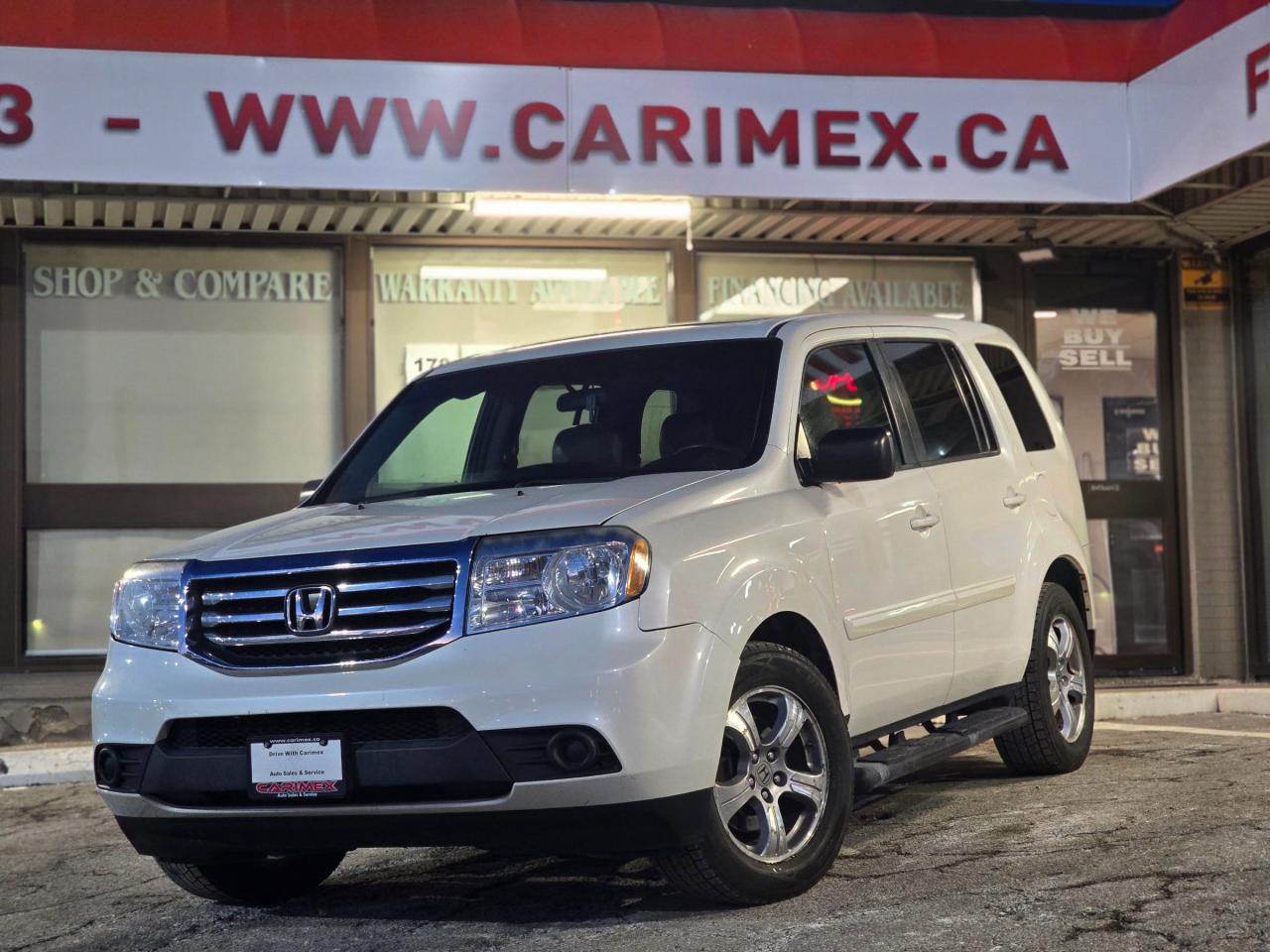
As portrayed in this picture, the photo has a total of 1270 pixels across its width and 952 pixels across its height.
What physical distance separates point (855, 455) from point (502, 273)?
6.59 meters

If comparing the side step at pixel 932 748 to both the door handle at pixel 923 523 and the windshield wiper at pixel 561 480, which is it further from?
the windshield wiper at pixel 561 480

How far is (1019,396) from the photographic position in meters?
7.30

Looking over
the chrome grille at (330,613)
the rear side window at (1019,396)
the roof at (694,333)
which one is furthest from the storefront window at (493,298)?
the chrome grille at (330,613)

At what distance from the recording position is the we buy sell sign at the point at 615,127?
29.7ft

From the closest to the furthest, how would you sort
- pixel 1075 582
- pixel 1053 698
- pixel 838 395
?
pixel 838 395, pixel 1053 698, pixel 1075 582

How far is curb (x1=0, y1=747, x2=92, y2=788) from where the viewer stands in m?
8.81

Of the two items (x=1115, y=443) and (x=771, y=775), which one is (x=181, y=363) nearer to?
(x=1115, y=443)

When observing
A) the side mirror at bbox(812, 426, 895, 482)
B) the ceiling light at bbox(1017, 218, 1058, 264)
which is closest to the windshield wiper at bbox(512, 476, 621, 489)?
the side mirror at bbox(812, 426, 895, 482)

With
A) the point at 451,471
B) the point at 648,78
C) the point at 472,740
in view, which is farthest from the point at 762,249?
the point at 472,740

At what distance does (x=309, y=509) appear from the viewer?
18.7 feet

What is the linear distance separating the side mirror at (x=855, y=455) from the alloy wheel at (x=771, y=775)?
2.55ft

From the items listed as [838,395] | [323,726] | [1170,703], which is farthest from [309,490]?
[1170,703]

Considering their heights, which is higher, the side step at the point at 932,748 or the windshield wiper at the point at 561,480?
the windshield wiper at the point at 561,480

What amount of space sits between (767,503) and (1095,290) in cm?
771
